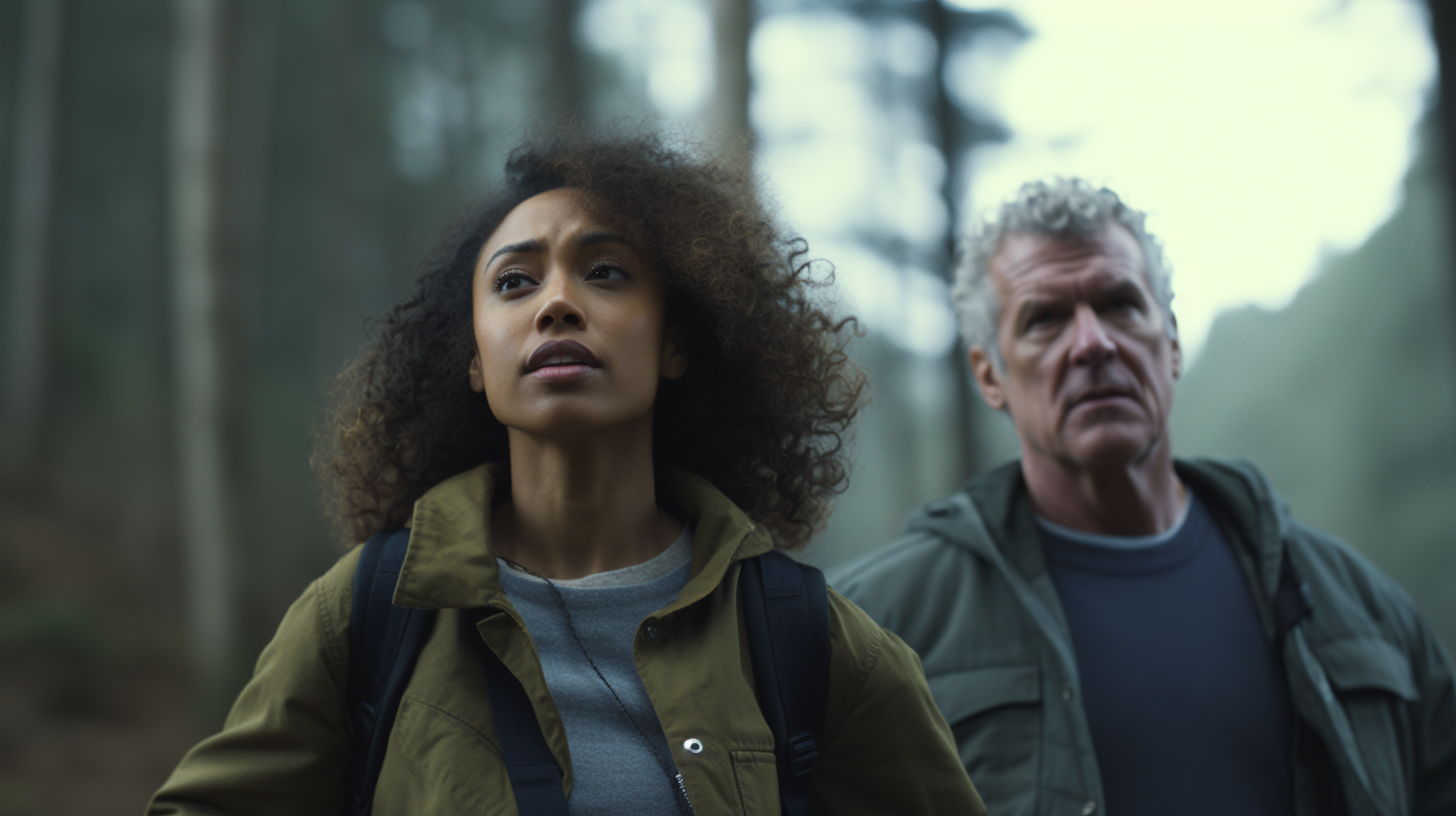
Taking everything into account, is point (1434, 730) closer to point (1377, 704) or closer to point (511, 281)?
point (1377, 704)

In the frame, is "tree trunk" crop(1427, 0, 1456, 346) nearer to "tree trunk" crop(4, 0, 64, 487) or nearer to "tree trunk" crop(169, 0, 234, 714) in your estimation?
"tree trunk" crop(169, 0, 234, 714)

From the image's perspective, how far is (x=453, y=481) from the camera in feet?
7.03

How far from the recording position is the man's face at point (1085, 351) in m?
3.15

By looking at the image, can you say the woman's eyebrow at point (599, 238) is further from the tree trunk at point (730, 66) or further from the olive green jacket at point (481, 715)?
the tree trunk at point (730, 66)

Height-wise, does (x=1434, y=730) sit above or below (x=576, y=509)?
below

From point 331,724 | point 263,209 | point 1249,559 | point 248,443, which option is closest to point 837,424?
point 331,724

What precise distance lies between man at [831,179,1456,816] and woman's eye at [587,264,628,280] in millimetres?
1396

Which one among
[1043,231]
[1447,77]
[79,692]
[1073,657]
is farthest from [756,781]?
[79,692]

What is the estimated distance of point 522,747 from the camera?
5.76 feet

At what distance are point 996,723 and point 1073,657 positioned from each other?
28cm

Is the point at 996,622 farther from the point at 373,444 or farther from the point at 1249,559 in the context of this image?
the point at 373,444

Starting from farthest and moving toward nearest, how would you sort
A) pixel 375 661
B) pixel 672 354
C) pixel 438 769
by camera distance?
1. pixel 672 354
2. pixel 375 661
3. pixel 438 769

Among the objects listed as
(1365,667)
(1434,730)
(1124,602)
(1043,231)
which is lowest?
(1434,730)

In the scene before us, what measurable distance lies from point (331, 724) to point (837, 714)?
0.93 metres
